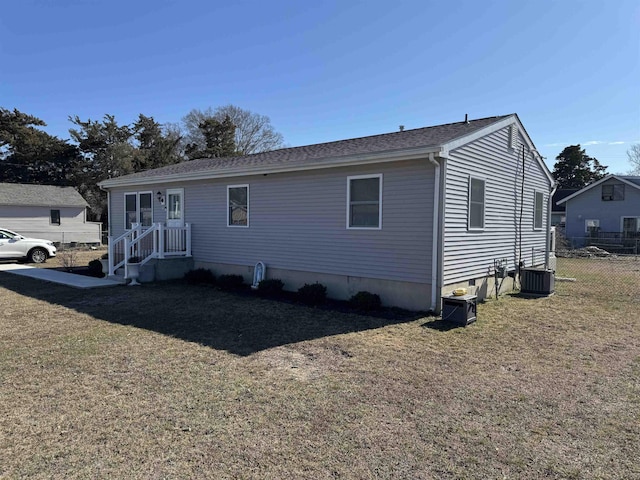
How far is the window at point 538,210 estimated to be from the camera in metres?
11.9

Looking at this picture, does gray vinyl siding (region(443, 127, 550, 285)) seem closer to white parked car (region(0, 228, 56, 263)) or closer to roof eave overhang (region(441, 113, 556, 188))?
roof eave overhang (region(441, 113, 556, 188))

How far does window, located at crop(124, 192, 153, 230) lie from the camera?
44.6 ft

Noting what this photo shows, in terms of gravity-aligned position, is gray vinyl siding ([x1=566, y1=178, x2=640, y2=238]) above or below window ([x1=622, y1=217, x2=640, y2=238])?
above

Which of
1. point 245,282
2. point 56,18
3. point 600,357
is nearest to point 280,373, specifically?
point 600,357

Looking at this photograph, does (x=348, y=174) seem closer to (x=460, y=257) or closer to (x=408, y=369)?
(x=460, y=257)

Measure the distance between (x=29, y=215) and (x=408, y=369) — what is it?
26110 millimetres

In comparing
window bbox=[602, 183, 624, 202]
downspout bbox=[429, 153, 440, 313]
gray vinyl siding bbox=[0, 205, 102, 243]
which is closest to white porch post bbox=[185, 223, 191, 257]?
downspout bbox=[429, 153, 440, 313]

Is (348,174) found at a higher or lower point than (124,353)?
higher

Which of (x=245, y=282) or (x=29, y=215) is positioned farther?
(x=29, y=215)

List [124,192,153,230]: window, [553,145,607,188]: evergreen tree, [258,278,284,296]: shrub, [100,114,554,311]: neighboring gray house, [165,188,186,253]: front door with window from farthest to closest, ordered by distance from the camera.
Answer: [553,145,607,188]: evergreen tree
[124,192,153,230]: window
[165,188,186,253]: front door with window
[258,278,284,296]: shrub
[100,114,554,311]: neighboring gray house

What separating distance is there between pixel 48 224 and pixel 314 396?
86.2 feet

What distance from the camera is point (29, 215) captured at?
79.6ft

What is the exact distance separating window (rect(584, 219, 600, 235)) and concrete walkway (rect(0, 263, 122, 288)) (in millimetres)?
29093

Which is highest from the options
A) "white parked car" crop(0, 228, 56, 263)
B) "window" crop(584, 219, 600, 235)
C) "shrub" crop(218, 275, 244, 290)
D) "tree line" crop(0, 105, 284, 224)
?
"tree line" crop(0, 105, 284, 224)
